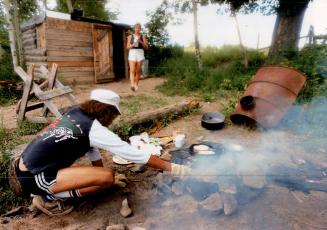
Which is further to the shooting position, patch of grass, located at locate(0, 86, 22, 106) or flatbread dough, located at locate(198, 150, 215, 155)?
patch of grass, located at locate(0, 86, 22, 106)

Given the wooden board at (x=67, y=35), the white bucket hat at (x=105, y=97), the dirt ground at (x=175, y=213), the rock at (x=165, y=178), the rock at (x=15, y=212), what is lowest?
the rock at (x=15, y=212)

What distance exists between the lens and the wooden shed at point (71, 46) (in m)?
10.6

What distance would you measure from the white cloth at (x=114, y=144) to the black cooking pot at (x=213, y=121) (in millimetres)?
3103

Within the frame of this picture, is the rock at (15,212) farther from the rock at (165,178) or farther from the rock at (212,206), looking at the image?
the rock at (212,206)

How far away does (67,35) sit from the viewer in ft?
36.4

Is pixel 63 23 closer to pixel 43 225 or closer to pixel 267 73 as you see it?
pixel 267 73

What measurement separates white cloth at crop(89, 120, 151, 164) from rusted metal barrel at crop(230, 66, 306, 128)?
3.37 m

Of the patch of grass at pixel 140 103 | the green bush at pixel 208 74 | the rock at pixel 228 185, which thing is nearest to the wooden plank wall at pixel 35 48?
the patch of grass at pixel 140 103

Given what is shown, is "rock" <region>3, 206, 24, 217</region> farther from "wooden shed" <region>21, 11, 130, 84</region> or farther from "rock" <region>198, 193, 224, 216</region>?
"wooden shed" <region>21, 11, 130, 84</region>

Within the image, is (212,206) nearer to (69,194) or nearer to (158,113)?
(69,194)

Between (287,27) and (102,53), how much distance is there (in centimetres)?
770

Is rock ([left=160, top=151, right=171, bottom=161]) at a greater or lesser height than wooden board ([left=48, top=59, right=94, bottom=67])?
lesser

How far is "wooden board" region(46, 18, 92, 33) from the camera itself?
1052 cm

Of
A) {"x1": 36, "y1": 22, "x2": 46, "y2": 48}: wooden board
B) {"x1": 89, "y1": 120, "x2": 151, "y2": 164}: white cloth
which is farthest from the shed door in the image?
{"x1": 89, "y1": 120, "x2": 151, "y2": 164}: white cloth
